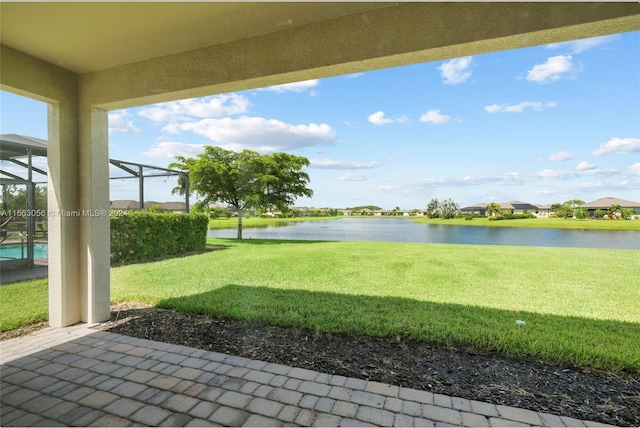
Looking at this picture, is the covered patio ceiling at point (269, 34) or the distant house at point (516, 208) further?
the distant house at point (516, 208)

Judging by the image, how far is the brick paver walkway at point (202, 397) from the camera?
5.57 ft

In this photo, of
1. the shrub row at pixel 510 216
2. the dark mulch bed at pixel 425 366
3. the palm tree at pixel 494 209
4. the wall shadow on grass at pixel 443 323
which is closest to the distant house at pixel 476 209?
the palm tree at pixel 494 209

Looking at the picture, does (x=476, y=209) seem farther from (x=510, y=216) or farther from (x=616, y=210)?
(x=616, y=210)

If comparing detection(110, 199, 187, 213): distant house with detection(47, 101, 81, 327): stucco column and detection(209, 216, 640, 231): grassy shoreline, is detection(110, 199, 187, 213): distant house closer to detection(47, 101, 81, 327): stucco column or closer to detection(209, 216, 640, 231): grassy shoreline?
detection(209, 216, 640, 231): grassy shoreline

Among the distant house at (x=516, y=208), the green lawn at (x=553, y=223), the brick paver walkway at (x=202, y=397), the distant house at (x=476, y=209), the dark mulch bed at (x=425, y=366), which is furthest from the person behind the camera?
Result: the distant house at (x=476, y=209)

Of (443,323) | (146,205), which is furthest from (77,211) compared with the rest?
(146,205)

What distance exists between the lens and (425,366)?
234 cm

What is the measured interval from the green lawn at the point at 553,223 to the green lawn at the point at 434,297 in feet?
21.1

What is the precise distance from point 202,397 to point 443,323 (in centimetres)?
247

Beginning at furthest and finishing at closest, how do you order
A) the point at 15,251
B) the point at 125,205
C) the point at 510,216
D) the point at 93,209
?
1. the point at 510,216
2. the point at 125,205
3. the point at 15,251
4. the point at 93,209

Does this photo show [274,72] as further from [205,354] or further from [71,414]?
[71,414]

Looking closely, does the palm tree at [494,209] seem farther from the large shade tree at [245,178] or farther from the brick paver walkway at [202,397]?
the brick paver walkway at [202,397]

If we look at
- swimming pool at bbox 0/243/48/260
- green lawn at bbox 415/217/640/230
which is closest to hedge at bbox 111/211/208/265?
swimming pool at bbox 0/243/48/260

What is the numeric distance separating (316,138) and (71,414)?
535 inches
